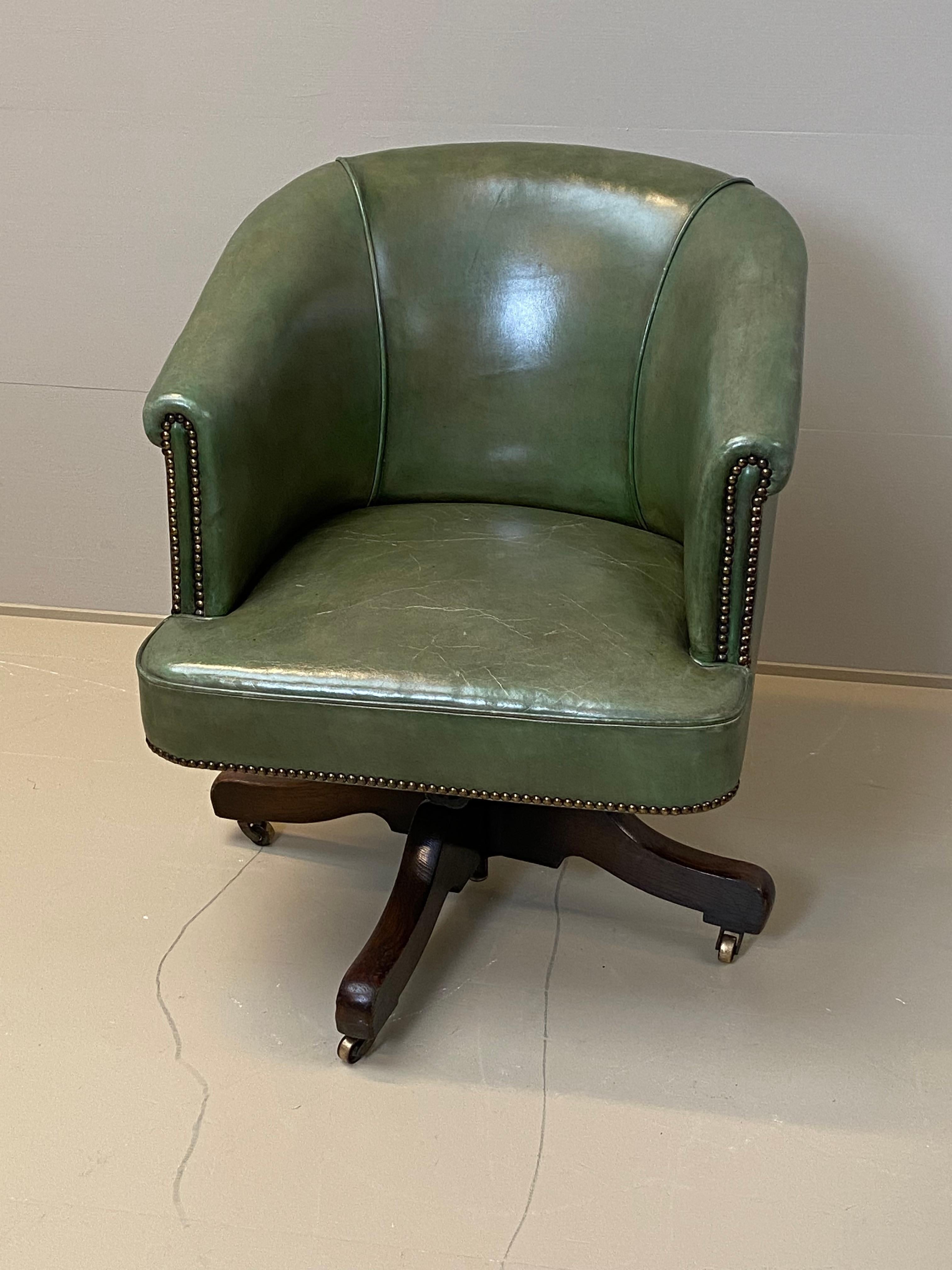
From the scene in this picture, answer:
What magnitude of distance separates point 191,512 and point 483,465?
475 millimetres

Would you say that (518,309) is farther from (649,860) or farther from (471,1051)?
(471,1051)

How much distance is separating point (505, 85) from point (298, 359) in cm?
70

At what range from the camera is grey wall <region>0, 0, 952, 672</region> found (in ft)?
6.51

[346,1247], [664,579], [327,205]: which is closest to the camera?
[346,1247]

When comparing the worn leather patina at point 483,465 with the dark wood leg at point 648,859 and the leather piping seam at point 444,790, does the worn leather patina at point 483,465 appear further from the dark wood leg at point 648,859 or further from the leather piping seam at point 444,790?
the dark wood leg at point 648,859

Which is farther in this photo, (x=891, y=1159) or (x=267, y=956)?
(x=267, y=956)

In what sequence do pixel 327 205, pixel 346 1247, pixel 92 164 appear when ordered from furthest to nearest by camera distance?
pixel 92 164 → pixel 327 205 → pixel 346 1247

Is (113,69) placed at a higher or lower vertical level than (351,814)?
higher

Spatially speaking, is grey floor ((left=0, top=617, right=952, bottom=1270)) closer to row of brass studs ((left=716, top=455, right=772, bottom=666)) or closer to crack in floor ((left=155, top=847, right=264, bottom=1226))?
crack in floor ((left=155, top=847, right=264, bottom=1226))

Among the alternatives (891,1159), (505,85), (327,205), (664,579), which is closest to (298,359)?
(327,205)

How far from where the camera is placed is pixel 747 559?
137cm

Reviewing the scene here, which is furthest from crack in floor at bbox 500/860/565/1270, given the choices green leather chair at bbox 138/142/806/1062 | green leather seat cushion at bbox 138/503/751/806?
green leather seat cushion at bbox 138/503/751/806

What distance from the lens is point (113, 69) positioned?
2.10 meters

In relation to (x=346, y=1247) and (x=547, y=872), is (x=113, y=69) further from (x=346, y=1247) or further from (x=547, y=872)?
(x=346, y=1247)
